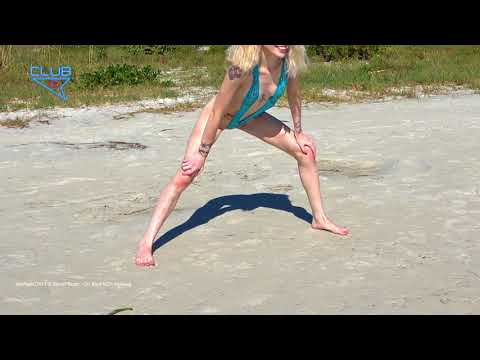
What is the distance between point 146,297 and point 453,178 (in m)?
3.15

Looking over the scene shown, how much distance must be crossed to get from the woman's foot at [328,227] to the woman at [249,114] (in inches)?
0.4

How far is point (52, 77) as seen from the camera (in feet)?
39.2

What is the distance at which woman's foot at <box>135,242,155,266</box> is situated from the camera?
4281mm

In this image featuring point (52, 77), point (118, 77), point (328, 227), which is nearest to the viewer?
point (328, 227)

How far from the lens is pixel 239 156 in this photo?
23.0 ft

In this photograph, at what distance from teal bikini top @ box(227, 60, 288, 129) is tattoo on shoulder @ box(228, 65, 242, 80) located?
0.12 meters

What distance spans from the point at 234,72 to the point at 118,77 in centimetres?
781

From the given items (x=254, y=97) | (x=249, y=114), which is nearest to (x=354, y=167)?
(x=249, y=114)

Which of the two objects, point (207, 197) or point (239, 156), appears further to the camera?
point (239, 156)

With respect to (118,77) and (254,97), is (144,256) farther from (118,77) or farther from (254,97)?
(118,77)
